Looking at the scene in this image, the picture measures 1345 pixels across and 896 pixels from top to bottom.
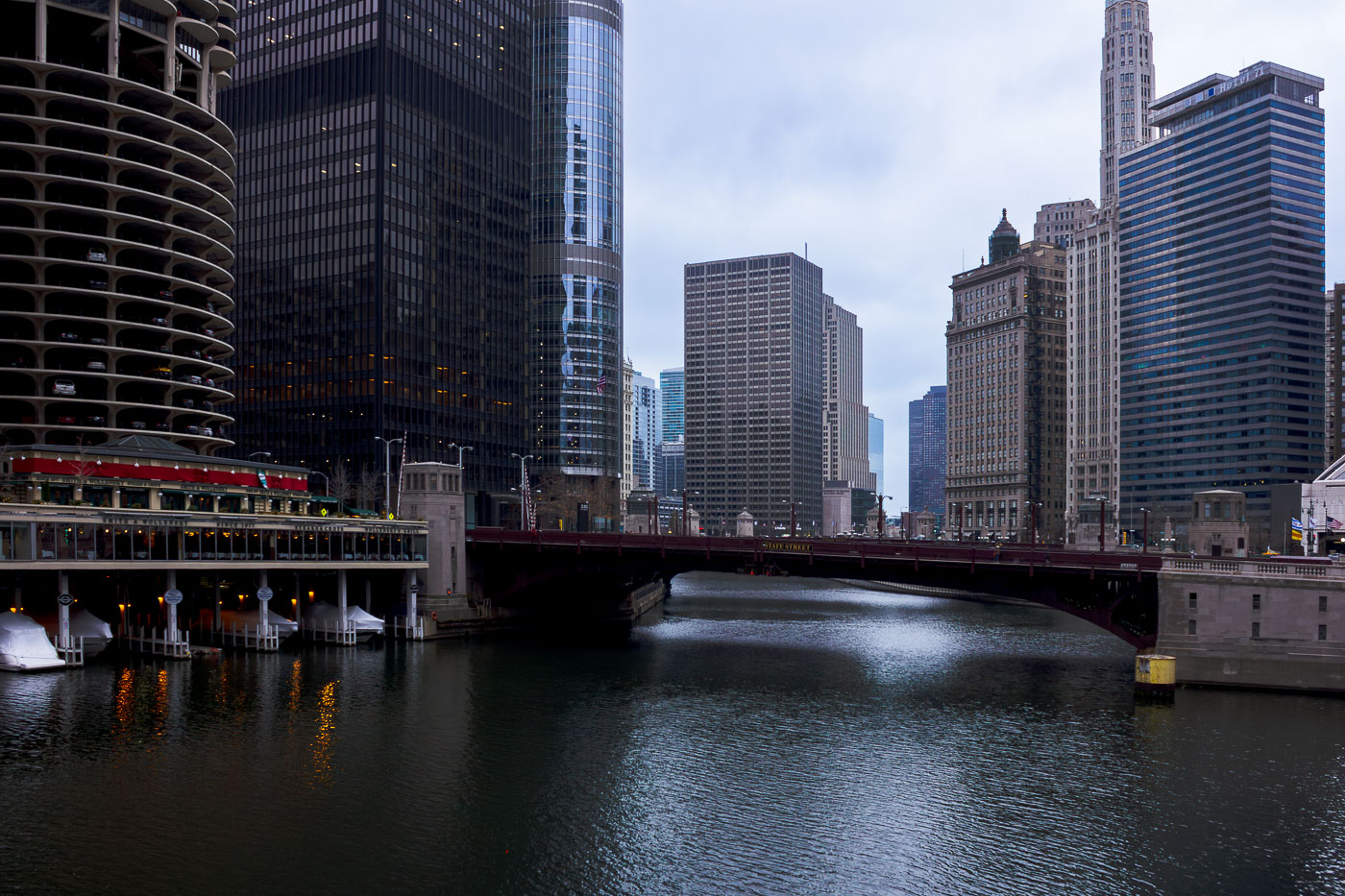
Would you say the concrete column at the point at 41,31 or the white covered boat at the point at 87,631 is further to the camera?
the concrete column at the point at 41,31

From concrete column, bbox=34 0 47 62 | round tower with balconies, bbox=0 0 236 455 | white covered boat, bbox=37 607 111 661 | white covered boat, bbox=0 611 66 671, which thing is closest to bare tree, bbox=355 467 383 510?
round tower with balconies, bbox=0 0 236 455

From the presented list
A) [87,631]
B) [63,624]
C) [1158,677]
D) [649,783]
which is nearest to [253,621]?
[87,631]

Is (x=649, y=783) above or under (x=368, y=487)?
under

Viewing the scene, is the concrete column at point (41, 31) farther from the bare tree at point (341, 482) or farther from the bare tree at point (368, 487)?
the bare tree at point (368, 487)

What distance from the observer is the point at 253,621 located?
306 ft

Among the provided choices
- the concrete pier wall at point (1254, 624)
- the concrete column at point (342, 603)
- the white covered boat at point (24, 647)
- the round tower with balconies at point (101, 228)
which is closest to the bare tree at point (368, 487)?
the round tower with balconies at point (101, 228)

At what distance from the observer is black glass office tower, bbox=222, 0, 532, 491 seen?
581 ft

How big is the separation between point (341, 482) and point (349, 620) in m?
68.9

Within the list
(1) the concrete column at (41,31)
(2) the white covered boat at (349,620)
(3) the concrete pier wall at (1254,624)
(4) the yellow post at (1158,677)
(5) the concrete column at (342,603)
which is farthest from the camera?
(1) the concrete column at (41,31)

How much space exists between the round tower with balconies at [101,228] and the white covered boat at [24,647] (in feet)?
147

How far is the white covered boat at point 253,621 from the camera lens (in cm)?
9294

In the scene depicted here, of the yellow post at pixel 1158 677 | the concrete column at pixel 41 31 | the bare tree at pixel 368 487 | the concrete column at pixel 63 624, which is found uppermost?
the concrete column at pixel 41 31

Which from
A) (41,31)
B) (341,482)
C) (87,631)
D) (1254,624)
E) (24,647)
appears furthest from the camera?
(341,482)

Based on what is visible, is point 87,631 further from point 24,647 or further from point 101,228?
A: point 101,228
